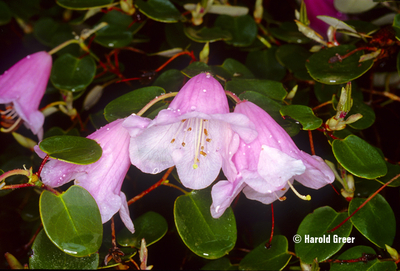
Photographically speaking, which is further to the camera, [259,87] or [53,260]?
[259,87]

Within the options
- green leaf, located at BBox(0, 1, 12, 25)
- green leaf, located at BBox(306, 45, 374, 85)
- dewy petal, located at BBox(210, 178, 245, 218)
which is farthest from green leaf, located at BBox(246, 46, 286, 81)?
green leaf, located at BBox(0, 1, 12, 25)

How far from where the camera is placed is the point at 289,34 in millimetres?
938

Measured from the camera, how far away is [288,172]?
1.96 feet

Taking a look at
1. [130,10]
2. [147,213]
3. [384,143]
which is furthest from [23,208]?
[384,143]

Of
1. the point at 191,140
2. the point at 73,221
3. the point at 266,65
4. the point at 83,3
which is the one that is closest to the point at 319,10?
the point at 266,65

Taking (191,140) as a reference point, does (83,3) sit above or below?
above

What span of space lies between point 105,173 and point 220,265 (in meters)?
0.42

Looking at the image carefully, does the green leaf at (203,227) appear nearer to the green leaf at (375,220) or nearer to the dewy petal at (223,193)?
the dewy petal at (223,193)

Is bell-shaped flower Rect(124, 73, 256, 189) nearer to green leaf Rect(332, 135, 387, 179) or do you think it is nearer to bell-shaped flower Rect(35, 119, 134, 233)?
bell-shaped flower Rect(35, 119, 134, 233)

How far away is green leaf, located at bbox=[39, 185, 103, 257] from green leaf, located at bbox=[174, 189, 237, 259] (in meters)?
0.19

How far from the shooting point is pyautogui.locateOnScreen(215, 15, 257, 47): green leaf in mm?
928

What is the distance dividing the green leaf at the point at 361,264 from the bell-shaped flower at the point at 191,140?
15.5 inches

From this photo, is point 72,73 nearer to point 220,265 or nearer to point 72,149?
point 72,149

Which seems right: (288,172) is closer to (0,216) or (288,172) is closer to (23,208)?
(23,208)
